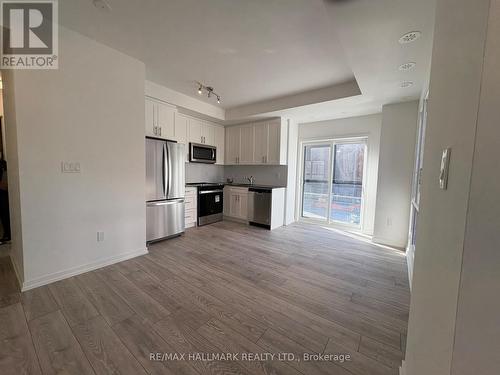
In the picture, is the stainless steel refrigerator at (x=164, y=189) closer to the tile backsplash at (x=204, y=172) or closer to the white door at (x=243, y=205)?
the tile backsplash at (x=204, y=172)

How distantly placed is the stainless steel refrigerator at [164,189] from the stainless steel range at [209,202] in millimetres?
790

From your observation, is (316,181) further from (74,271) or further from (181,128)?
(74,271)

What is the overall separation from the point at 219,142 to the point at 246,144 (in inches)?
30.0

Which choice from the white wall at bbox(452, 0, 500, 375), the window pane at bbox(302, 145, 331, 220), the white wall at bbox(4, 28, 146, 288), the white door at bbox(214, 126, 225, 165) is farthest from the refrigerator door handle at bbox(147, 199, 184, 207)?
the white wall at bbox(452, 0, 500, 375)

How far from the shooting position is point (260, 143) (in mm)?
4910

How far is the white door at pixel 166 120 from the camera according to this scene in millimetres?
3729

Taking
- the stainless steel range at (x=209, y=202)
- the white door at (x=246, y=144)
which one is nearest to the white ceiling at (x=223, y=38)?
the white door at (x=246, y=144)

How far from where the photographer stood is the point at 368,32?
5.86 feet

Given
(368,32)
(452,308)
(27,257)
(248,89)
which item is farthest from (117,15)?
(452,308)

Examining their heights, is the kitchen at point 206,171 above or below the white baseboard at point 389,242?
above

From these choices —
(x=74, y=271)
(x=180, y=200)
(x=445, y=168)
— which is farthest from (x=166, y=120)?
(x=445, y=168)

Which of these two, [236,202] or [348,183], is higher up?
[348,183]

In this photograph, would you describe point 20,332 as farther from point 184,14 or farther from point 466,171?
point 184,14

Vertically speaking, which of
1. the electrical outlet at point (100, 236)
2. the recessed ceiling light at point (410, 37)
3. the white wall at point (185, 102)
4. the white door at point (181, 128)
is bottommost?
the electrical outlet at point (100, 236)
